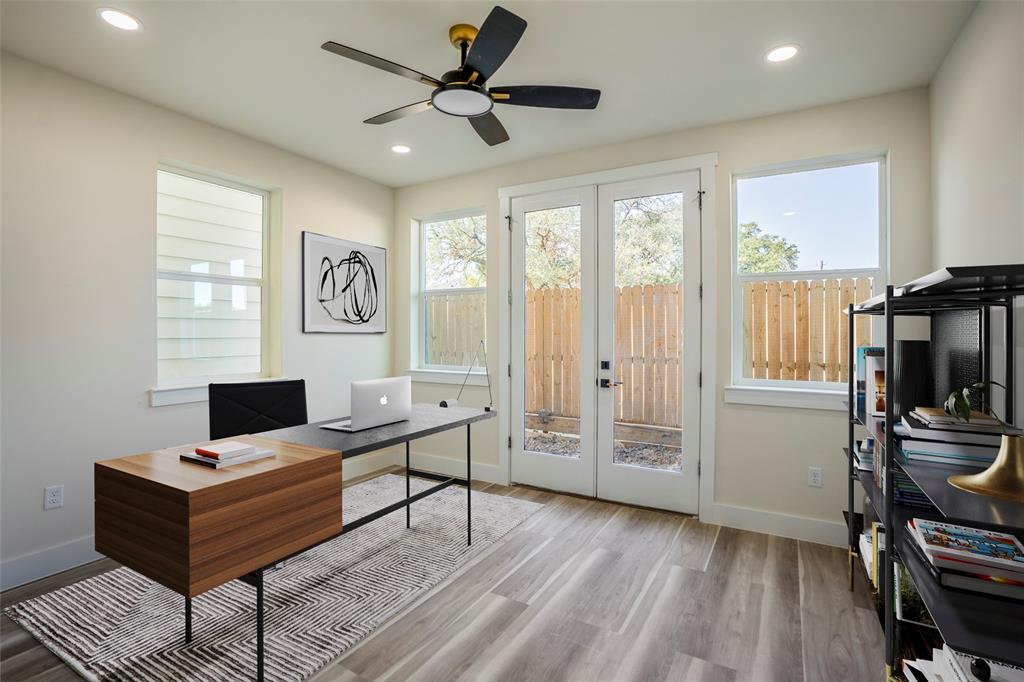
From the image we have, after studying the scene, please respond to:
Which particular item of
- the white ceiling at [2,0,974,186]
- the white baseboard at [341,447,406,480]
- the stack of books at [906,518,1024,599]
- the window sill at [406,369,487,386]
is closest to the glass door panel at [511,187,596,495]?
the window sill at [406,369,487,386]

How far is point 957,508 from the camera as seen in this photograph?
125cm

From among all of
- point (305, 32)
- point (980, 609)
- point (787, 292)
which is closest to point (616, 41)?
point (305, 32)

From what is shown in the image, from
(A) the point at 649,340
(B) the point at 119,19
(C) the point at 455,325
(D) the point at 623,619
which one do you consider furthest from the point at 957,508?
(C) the point at 455,325

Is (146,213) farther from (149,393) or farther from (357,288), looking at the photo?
(357,288)

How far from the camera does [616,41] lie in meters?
2.36

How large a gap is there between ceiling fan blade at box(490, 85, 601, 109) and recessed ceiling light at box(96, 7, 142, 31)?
5.31ft

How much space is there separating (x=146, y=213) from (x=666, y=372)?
347cm

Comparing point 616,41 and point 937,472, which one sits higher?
point 616,41

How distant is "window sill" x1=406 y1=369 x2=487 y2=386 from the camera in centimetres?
429

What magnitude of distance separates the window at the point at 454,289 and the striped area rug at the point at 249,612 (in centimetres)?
181

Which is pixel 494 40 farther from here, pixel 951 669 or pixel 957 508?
pixel 951 669

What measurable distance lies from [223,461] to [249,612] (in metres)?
0.93

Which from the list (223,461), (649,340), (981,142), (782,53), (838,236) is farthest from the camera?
(649,340)

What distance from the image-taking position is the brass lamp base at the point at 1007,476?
1.34 metres
